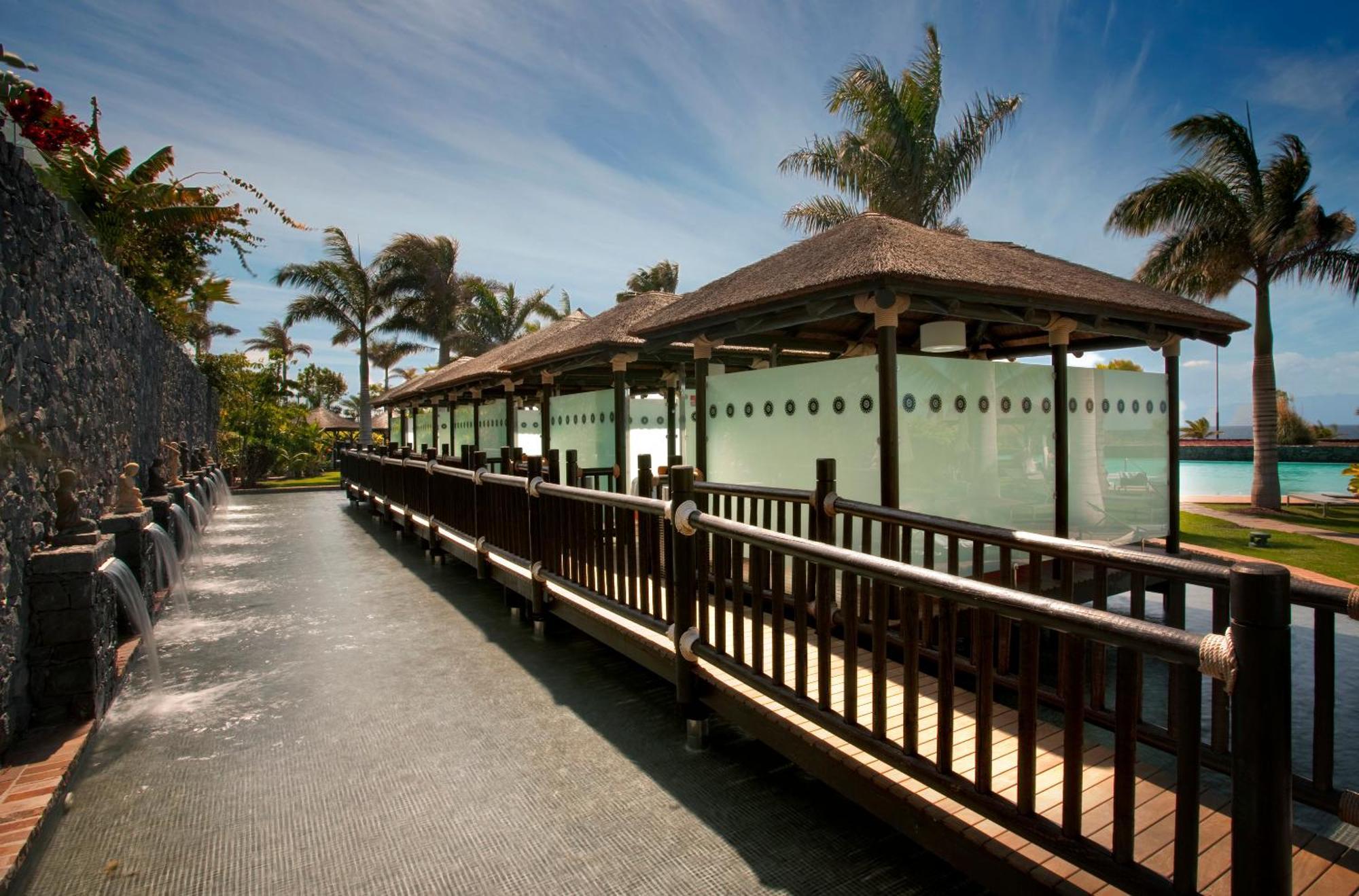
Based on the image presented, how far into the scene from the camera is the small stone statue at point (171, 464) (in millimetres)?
9164

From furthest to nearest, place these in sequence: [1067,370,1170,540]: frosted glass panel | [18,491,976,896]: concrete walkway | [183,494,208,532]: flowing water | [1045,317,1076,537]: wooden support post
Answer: [183,494,208,532]: flowing water → [1067,370,1170,540]: frosted glass panel → [1045,317,1076,537]: wooden support post → [18,491,976,896]: concrete walkway

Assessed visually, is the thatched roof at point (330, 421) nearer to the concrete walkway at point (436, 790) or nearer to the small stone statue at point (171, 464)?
the small stone statue at point (171, 464)

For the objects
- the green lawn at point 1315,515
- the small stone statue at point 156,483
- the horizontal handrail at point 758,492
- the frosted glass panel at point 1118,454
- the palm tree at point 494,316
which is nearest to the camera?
the horizontal handrail at point 758,492

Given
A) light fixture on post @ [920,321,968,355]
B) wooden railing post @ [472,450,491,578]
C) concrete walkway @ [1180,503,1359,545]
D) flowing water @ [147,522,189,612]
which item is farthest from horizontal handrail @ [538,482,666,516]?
concrete walkway @ [1180,503,1359,545]

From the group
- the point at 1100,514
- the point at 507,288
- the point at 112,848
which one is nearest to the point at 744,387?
the point at 1100,514

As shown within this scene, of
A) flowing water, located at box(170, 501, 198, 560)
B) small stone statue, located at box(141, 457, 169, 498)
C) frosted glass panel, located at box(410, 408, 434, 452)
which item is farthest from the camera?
frosted glass panel, located at box(410, 408, 434, 452)

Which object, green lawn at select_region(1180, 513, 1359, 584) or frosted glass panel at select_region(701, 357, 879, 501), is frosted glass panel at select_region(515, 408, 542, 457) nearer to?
frosted glass panel at select_region(701, 357, 879, 501)

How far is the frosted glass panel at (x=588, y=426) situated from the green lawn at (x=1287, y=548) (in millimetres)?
9966

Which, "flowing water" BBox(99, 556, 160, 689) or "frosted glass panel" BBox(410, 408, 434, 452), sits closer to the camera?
"flowing water" BBox(99, 556, 160, 689)

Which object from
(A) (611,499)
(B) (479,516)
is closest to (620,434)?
(B) (479,516)

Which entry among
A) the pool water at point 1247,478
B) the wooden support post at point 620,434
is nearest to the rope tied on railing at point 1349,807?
the wooden support post at point 620,434

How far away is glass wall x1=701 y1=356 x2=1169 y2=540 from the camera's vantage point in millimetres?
5539

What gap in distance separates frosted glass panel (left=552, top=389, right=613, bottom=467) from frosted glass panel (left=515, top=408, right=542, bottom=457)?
1864 mm

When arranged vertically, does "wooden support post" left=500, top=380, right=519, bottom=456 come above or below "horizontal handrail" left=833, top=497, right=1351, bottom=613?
above
